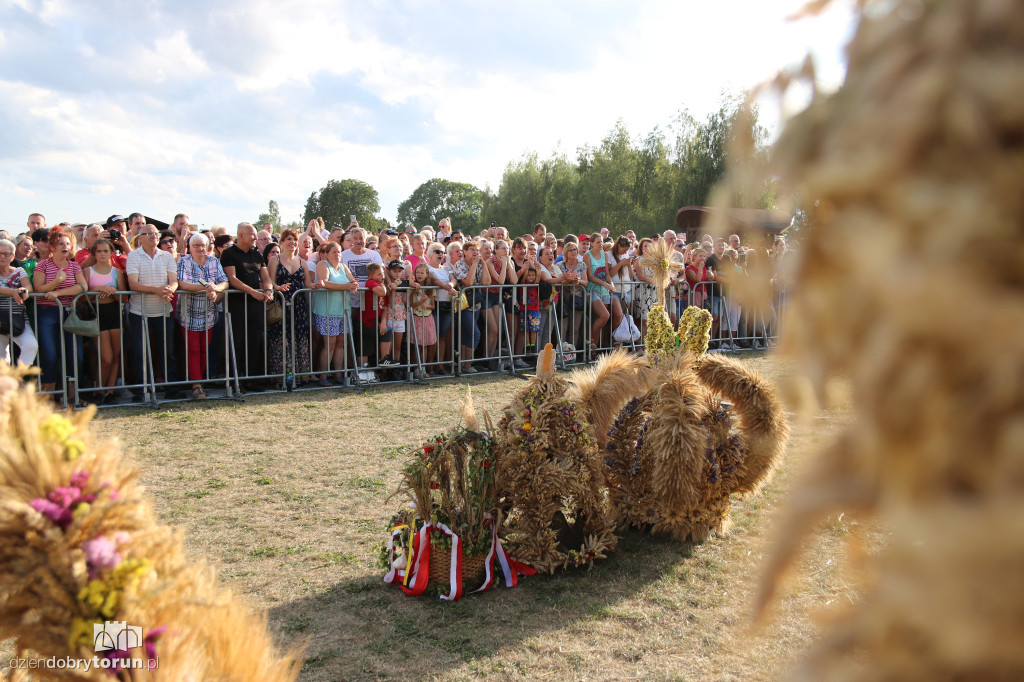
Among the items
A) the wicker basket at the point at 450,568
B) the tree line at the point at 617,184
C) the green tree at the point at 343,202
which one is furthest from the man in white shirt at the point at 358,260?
the green tree at the point at 343,202

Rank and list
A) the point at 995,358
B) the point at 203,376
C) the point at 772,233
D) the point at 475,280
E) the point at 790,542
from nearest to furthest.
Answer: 1. the point at 995,358
2. the point at 790,542
3. the point at 772,233
4. the point at 203,376
5. the point at 475,280

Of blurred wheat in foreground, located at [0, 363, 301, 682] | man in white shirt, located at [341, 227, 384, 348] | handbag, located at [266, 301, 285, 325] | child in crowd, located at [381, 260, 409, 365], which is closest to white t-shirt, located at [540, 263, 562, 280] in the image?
child in crowd, located at [381, 260, 409, 365]

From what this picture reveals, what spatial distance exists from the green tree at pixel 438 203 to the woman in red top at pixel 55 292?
9613 cm

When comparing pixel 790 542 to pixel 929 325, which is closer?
pixel 929 325

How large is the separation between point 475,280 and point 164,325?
4470 mm

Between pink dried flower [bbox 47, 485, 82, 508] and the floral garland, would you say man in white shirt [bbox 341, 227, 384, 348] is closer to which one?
the floral garland

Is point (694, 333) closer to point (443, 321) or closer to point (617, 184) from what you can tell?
point (443, 321)

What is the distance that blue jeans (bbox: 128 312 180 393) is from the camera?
8938 millimetres

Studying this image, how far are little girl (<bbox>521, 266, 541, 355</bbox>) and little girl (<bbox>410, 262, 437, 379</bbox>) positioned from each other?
1.65 m

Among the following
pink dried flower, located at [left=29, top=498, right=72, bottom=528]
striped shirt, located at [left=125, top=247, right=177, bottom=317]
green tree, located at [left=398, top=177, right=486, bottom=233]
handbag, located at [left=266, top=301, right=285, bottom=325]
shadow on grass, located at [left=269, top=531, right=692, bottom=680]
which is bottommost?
shadow on grass, located at [left=269, top=531, right=692, bottom=680]

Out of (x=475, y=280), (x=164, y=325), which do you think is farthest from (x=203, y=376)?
(x=475, y=280)

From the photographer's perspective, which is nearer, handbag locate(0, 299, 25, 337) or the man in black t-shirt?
handbag locate(0, 299, 25, 337)

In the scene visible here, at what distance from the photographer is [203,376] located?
949 cm

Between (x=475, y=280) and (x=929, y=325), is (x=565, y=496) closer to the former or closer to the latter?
(x=929, y=325)
